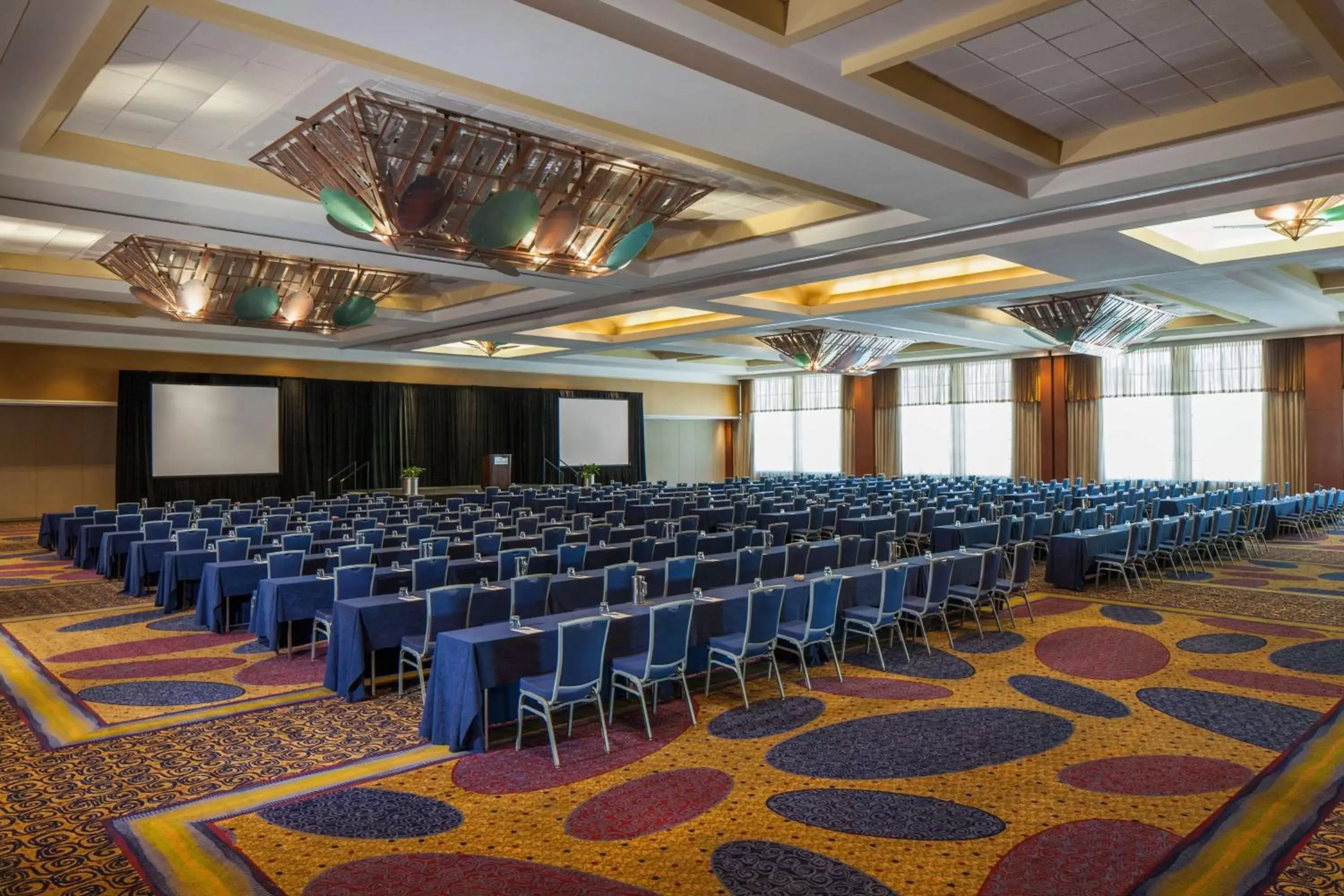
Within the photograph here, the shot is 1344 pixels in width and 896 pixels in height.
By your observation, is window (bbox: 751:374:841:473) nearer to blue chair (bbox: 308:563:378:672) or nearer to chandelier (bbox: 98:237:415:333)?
chandelier (bbox: 98:237:415:333)

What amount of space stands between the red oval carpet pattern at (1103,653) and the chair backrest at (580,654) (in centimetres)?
421

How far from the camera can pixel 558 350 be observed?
24.5 meters

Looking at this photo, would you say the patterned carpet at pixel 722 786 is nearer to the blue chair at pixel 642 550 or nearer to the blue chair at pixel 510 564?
the blue chair at pixel 510 564

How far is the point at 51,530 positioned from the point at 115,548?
16.9ft

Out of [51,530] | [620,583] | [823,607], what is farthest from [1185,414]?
[51,530]

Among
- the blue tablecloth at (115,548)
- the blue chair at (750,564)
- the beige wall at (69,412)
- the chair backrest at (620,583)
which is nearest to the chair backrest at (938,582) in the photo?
the blue chair at (750,564)

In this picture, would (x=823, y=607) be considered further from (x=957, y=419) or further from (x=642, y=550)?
(x=957, y=419)

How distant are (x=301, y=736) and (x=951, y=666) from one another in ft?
17.3

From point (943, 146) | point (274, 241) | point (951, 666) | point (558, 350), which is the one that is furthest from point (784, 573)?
point (558, 350)

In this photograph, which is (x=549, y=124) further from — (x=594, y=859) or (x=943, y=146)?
(x=594, y=859)

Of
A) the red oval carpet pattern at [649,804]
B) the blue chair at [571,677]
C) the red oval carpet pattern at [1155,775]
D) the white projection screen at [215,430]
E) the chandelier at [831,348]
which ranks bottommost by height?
the red oval carpet pattern at [649,804]

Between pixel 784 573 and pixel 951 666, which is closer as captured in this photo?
pixel 951 666

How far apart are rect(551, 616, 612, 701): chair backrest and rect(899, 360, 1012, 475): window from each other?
23.6 metres

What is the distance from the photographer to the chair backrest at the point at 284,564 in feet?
30.9
